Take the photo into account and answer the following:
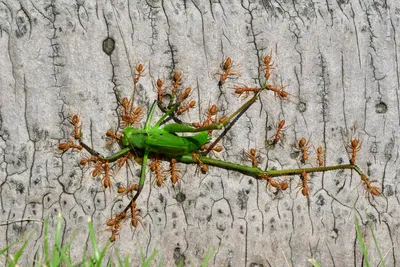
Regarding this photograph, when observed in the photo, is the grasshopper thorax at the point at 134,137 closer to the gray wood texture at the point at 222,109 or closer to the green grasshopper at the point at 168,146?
the green grasshopper at the point at 168,146

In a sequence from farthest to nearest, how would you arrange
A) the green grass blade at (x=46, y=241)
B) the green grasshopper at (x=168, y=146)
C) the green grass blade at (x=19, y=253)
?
1. the green grasshopper at (x=168, y=146)
2. the green grass blade at (x=46, y=241)
3. the green grass blade at (x=19, y=253)

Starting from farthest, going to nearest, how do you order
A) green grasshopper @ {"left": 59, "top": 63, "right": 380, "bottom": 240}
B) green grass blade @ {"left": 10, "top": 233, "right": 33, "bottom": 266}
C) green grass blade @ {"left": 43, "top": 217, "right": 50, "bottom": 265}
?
green grasshopper @ {"left": 59, "top": 63, "right": 380, "bottom": 240} → green grass blade @ {"left": 43, "top": 217, "right": 50, "bottom": 265} → green grass blade @ {"left": 10, "top": 233, "right": 33, "bottom": 266}

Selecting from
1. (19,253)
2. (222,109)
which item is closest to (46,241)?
(19,253)

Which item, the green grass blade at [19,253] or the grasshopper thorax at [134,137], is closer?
the green grass blade at [19,253]

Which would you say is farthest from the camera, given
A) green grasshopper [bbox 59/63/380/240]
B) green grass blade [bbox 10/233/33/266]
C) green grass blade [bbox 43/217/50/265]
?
green grasshopper [bbox 59/63/380/240]

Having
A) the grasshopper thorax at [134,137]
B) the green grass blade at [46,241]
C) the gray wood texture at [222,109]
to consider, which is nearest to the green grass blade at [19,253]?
the green grass blade at [46,241]

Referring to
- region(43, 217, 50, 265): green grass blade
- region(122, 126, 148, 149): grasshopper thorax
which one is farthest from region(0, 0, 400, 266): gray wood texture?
region(122, 126, 148, 149): grasshopper thorax

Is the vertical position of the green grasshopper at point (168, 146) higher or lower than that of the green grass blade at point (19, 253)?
higher

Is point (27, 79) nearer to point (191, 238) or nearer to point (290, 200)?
point (191, 238)

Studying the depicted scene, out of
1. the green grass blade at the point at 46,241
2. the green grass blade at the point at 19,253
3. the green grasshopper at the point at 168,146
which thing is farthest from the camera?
the green grasshopper at the point at 168,146

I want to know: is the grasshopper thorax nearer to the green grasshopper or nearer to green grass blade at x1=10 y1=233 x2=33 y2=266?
the green grasshopper
